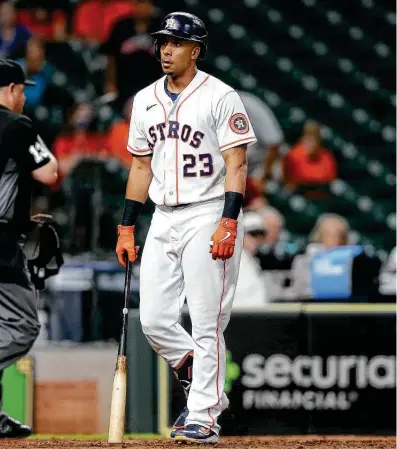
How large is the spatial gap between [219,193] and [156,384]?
8.91 ft

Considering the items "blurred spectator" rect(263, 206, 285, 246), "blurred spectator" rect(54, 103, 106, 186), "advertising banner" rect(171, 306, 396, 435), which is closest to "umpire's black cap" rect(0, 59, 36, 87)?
"advertising banner" rect(171, 306, 396, 435)

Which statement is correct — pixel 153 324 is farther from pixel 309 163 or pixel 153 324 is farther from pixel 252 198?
pixel 309 163

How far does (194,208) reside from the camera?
224 inches

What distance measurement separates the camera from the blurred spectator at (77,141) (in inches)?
462

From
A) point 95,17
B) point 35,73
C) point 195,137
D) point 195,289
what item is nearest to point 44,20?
point 95,17

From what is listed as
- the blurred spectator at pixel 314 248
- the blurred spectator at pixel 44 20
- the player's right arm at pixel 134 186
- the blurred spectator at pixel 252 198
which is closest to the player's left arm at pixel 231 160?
the player's right arm at pixel 134 186

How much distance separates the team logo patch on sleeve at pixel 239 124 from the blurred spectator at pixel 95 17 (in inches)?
297

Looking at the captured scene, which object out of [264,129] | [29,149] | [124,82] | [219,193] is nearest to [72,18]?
[124,82]

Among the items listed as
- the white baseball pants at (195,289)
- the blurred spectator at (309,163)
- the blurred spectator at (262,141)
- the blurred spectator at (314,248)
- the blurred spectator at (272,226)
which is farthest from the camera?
the blurred spectator at (309,163)

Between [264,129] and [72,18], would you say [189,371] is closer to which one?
[264,129]

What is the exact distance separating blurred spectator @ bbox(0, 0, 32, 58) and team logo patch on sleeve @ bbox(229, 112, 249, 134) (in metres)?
7.34

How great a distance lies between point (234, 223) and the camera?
552cm

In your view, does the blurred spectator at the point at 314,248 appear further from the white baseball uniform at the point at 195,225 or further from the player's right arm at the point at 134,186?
the white baseball uniform at the point at 195,225

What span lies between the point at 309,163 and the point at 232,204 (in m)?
7.58
